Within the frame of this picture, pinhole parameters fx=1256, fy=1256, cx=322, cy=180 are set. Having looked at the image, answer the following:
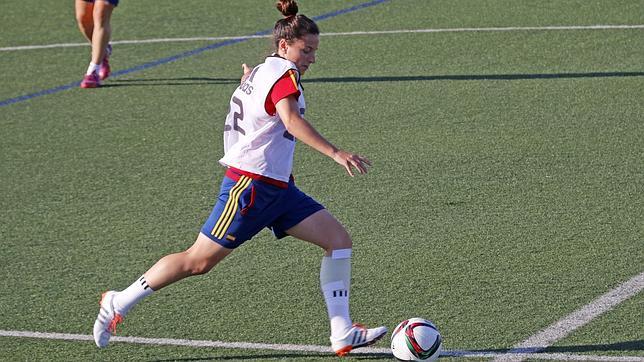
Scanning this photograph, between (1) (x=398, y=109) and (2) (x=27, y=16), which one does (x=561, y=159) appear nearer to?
(1) (x=398, y=109)

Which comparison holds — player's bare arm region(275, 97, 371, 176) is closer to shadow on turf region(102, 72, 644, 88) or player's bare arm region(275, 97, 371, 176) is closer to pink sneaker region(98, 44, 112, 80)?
shadow on turf region(102, 72, 644, 88)

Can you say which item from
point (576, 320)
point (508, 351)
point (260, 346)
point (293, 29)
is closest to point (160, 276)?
point (260, 346)

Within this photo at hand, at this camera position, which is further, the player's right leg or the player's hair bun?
the player's hair bun

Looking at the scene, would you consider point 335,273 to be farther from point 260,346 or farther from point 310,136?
point 310,136

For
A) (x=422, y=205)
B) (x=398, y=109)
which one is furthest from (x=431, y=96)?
(x=422, y=205)

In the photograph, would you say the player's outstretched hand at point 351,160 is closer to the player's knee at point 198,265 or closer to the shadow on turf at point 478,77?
the player's knee at point 198,265

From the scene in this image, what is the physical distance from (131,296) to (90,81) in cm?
692

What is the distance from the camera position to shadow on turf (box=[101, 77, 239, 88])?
41.8 ft

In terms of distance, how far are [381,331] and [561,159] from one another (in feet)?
13.0

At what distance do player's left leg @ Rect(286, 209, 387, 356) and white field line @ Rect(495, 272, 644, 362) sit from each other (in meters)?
0.65

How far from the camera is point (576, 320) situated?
6.26 meters

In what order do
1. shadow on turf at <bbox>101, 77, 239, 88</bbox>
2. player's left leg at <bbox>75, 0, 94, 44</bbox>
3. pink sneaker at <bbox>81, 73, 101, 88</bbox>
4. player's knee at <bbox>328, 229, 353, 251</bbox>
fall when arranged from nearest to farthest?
1. player's knee at <bbox>328, 229, 353, 251</bbox>
2. pink sneaker at <bbox>81, 73, 101, 88</bbox>
3. shadow on turf at <bbox>101, 77, 239, 88</bbox>
4. player's left leg at <bbox>75, 0, 94, 44</bbox>

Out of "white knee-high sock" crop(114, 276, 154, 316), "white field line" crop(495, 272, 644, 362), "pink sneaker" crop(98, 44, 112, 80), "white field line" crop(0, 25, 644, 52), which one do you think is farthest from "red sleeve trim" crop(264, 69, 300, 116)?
"white field line" crop(0, 25, 644, 52)

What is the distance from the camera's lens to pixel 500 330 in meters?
6.17
